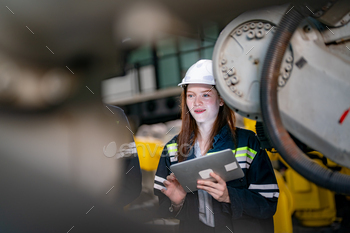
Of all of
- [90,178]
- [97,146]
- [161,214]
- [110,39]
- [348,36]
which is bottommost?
[161,214]

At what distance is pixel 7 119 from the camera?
1.55 m

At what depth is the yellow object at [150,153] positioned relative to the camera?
1654 mm

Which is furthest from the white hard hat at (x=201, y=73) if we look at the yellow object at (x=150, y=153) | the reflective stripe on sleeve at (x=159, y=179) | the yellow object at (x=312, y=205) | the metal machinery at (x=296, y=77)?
the yellow object at (x=312, y=205)

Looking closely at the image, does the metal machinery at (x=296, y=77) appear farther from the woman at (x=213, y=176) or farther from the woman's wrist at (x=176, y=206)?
the woman's wrist at (x=176, y=206)

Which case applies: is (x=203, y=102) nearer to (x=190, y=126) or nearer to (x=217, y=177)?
(x=190, y=126)

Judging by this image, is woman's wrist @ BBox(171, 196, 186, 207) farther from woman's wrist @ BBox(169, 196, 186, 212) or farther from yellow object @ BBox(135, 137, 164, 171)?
yellow object @ BBox(135, 137, 164, 171)

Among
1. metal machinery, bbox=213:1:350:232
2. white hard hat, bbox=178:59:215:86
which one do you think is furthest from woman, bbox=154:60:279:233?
metal machinery, bbox=213:1:350:232

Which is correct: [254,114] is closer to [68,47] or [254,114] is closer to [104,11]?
[104,11]

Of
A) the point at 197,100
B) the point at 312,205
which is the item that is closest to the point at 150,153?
→ the point at 197,100

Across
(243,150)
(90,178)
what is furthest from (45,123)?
(243,150)

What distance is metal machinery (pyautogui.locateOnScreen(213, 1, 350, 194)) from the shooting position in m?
1.07

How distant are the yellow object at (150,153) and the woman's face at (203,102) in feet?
0.92

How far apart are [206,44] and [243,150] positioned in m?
0.56

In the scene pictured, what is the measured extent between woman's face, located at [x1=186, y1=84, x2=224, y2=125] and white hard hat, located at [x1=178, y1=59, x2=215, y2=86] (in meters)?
0.03
